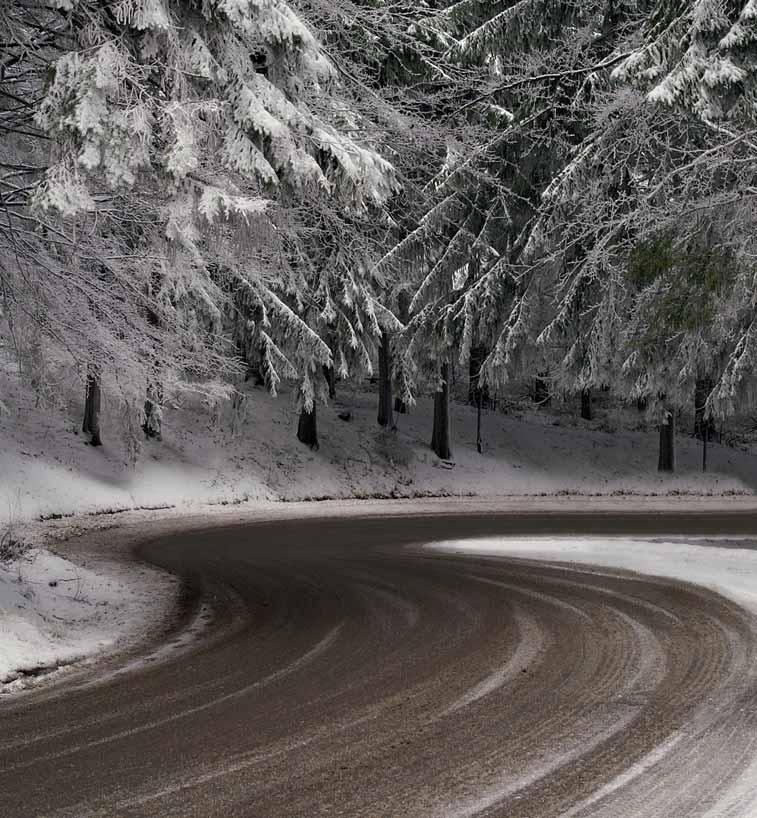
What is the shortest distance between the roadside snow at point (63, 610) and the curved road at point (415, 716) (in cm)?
69

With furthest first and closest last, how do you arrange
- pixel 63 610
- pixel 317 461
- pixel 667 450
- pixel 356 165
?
pixel 667 450
pixel 317 461
pixel 63 610
pixel 356 165

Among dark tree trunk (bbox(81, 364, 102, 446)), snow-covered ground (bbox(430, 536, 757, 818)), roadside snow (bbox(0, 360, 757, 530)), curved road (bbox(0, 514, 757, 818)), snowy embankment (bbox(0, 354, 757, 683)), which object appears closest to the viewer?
curved road (bbox(0, 514, 757, 818))

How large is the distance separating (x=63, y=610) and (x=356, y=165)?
Result: 5498mm

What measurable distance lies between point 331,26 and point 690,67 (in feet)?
12.1

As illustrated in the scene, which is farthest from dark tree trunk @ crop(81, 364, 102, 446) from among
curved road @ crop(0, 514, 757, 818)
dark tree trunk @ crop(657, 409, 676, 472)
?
dark tree trunk @ crop(657, 409, 676, 472)

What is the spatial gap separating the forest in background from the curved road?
10.6 feet

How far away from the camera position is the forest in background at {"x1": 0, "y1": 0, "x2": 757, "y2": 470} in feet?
21.1

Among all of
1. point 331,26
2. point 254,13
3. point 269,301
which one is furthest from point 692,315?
point 269,301

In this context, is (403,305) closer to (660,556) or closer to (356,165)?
(660,556)

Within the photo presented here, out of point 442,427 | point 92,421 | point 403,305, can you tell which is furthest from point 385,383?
point 92,421

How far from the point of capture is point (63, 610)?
9.25 metres

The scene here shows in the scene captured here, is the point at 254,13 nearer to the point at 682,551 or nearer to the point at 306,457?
the point at 682,551

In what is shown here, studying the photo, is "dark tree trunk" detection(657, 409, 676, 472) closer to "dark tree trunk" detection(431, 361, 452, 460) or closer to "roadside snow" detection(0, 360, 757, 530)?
"roadside snow" detection(0, 360, 757, 530)

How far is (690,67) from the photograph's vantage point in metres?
8.67
